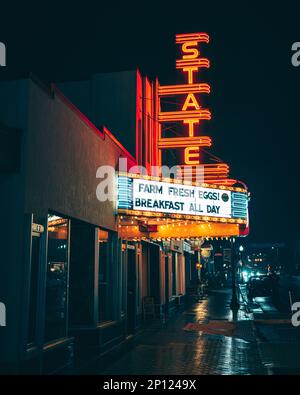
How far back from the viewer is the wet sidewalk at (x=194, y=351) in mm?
9469

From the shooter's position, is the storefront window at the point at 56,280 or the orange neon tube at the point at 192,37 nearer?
the storefront window at the point at 56,280

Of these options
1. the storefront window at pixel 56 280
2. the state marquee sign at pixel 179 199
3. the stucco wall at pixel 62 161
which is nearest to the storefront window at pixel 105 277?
the stucco wall at pixel 62 161

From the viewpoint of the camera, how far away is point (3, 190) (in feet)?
25.2

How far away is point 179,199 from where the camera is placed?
12.9 m

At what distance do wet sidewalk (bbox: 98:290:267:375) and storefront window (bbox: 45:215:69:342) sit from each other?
4.69 feet

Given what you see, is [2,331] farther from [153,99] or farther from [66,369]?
[153,99]

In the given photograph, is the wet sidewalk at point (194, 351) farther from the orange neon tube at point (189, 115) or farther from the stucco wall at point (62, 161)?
the orange neon tube at point (189, 115)

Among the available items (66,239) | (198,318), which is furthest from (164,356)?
(198,318)

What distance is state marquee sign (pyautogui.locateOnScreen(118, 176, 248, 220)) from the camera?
40.5 feet

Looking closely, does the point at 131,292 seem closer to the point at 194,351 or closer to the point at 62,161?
the point at 194,351

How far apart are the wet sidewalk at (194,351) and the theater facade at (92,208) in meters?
0.83

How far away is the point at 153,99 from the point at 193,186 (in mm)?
6549

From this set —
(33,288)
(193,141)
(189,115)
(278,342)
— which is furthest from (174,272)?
(33,288)

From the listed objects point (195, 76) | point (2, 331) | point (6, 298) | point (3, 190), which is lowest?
point (2, 331)
